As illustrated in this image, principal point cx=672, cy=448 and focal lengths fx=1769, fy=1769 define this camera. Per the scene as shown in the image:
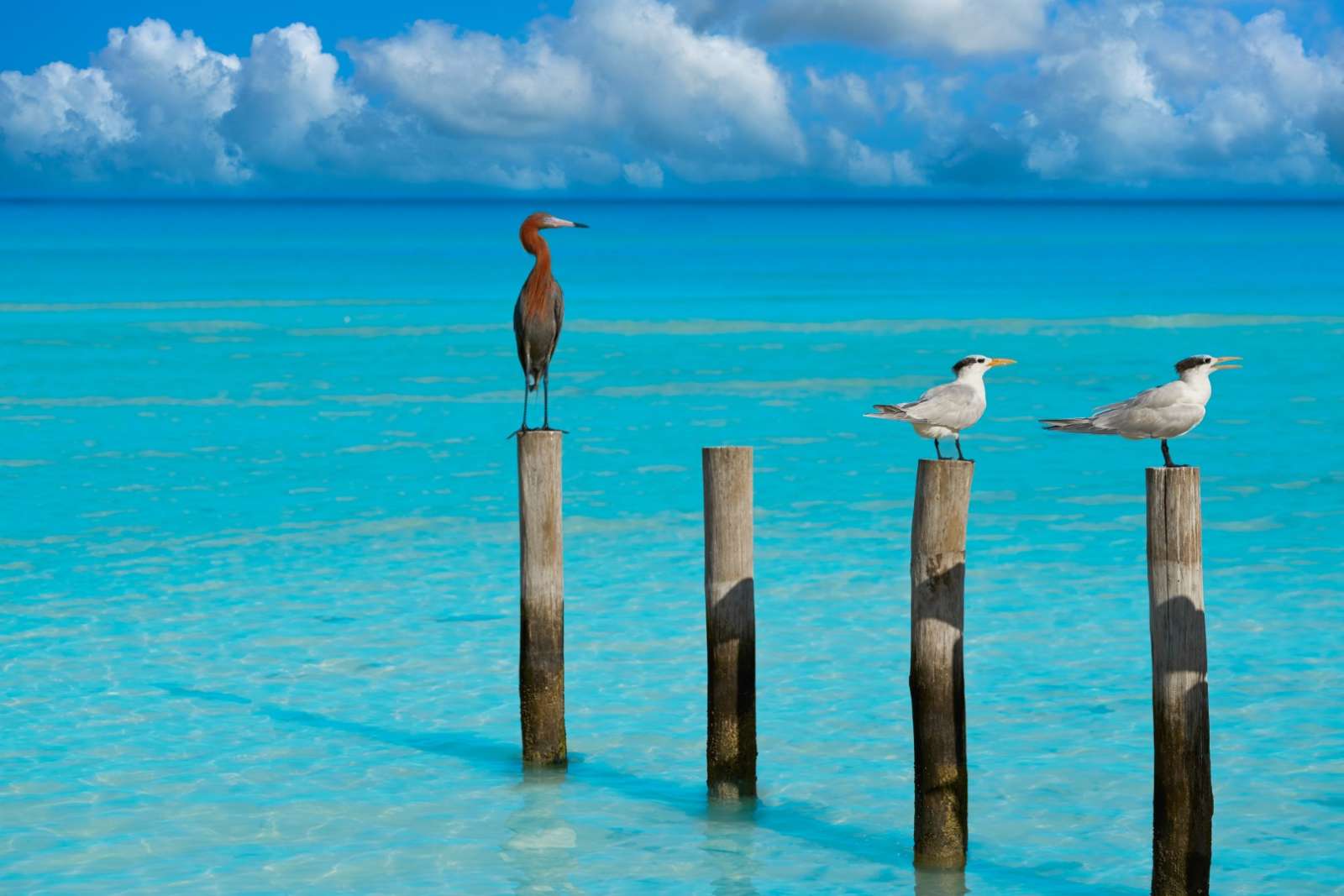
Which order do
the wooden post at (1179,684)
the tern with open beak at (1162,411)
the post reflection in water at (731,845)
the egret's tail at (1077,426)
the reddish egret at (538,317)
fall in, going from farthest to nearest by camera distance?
the reddish egret at (538,317), the post reflection in water at (731,845), the tern with open beak at (1162,411), the egret's tail at (1077,426), the wooden post at (1179,684)

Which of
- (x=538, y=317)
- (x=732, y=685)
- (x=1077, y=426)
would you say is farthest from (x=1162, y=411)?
(x=538, y=317)

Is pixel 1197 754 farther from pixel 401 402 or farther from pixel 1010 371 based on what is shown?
pixel 1010 371

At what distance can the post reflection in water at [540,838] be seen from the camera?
8039 millimetres

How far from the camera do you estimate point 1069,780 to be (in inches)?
367

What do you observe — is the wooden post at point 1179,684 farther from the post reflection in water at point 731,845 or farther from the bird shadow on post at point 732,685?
the bird shadow on post at point 732,685

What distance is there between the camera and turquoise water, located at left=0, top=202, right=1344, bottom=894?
8414 millimetres

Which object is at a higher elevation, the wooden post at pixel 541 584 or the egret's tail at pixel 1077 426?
the egret's tail at pixel 1077 426

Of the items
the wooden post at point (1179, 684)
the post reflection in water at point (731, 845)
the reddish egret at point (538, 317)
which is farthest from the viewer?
the reddish egret at point (538, 317)

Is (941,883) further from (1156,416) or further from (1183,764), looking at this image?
(1156,416)

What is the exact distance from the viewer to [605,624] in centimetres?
1277

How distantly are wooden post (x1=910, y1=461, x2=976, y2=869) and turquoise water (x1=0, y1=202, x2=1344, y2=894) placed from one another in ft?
1.06

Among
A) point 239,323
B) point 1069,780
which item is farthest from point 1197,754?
point 239,323

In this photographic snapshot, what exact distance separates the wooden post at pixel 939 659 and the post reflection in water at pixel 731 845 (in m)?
0.83

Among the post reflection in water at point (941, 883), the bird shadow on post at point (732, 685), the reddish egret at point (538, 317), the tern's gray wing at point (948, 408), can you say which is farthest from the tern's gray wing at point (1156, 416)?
the reddish egret at point (538, 317)
